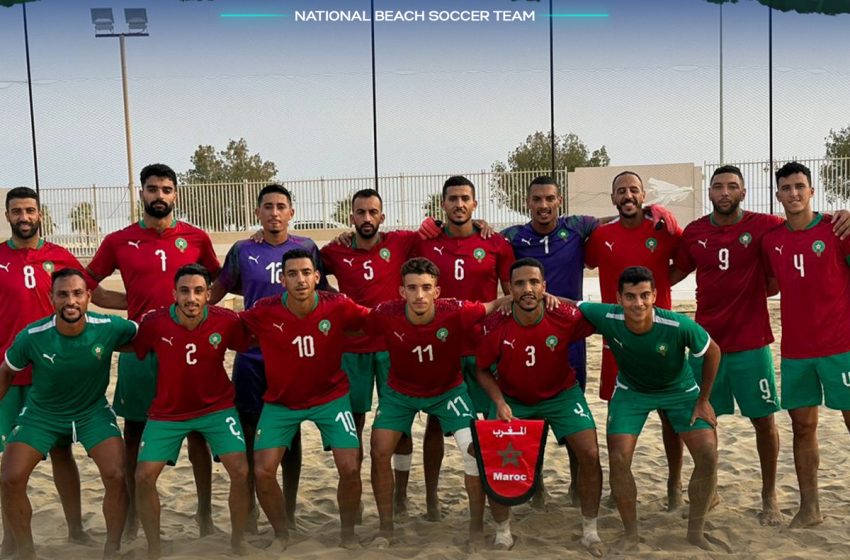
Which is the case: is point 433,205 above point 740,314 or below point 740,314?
above

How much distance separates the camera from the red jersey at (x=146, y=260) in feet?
18.3

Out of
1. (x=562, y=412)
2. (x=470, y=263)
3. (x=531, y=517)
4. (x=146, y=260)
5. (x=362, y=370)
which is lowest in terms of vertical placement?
(x=531, y=517)

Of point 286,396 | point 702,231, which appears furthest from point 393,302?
point 702,231

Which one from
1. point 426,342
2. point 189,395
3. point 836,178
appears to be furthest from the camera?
point 836,178

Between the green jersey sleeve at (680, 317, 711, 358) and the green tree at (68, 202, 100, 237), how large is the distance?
1987cm

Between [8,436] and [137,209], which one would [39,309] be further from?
[137,209]

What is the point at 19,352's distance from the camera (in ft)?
16.6

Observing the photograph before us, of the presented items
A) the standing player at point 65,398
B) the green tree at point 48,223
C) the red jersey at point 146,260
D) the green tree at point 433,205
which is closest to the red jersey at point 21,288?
the red jersey at point 146,260

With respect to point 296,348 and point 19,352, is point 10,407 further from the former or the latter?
point 296,348

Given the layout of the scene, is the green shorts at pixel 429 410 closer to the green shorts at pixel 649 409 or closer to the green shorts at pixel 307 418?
the green shorts at pixel 307 418

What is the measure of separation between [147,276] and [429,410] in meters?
2.12

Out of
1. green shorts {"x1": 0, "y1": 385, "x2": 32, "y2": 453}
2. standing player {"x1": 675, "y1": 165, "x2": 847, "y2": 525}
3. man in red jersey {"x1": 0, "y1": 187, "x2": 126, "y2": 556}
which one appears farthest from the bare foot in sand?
green shorts {"x1": 0, "y1": 385, "x2": 32, "y2": 453}

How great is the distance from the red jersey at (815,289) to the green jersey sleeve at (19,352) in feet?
15.9

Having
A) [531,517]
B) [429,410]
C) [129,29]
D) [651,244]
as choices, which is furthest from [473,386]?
[129,29]
